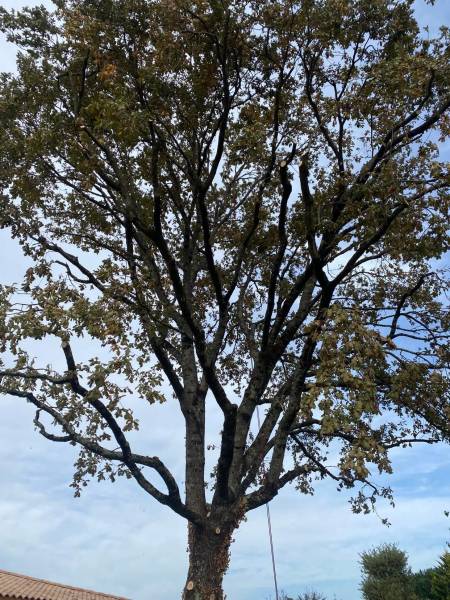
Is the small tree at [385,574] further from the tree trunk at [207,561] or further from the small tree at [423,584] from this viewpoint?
the tree trunk at [207,561]

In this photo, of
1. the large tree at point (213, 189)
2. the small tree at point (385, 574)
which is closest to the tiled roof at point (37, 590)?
the large tree at point (213, 189)

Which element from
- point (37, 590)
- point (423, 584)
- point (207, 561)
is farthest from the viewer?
point (423, 584)

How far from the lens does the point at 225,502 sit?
1165 centimetres

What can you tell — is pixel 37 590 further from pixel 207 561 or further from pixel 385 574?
pixel 385 574

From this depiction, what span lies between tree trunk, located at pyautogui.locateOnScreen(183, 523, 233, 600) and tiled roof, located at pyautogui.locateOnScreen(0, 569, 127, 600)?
27.6ft

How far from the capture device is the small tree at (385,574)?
27.3 meters

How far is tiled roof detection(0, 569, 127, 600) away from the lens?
56.4 ft

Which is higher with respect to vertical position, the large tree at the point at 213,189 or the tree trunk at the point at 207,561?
the large tree at the point at 213,189

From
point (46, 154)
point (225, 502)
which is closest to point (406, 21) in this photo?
point (46, 154)

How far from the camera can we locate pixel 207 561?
11.1 meters

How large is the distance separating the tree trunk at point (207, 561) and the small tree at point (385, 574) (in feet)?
62.7

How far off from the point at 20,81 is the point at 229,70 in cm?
476

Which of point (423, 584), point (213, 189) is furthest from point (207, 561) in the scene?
point (423, 584)

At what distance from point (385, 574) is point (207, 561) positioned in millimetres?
21639
